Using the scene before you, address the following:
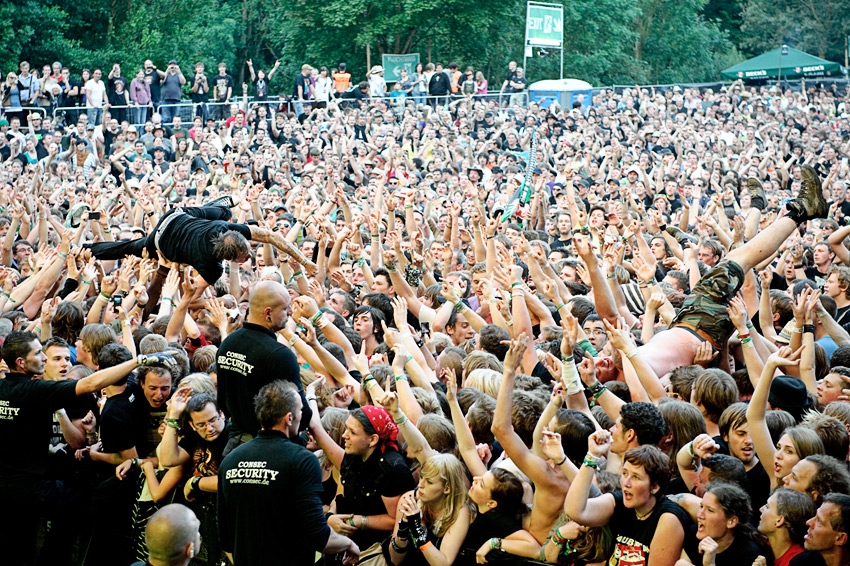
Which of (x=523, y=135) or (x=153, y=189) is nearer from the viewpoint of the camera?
(x=153, y=189)

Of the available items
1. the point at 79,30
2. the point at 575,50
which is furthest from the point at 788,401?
the point at 575,50

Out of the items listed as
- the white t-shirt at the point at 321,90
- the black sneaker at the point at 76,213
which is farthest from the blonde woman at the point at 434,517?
the white t-shirt at the point at 321,90

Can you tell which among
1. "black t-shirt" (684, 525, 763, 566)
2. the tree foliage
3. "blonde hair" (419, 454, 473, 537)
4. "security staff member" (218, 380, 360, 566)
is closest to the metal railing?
the tree foliage

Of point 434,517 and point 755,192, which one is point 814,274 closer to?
point 755,192

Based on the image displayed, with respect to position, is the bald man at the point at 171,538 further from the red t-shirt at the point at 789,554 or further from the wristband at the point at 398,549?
the red t-shirt at the point at 789,554

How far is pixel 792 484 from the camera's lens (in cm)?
448

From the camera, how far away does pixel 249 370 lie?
5.28m

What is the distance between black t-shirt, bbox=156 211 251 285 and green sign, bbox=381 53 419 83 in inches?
942

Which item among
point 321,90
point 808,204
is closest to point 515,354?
point 808,204

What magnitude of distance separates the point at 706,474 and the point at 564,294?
13.0ft

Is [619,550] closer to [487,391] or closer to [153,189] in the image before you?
[487,391]

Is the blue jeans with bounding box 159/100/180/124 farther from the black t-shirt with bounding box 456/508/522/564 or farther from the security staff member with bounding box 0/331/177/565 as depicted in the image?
the black t-shirt with bounding box 456/508/522/564

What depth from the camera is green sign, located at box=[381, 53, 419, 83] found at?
31531 millimetres

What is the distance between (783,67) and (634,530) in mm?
33371
